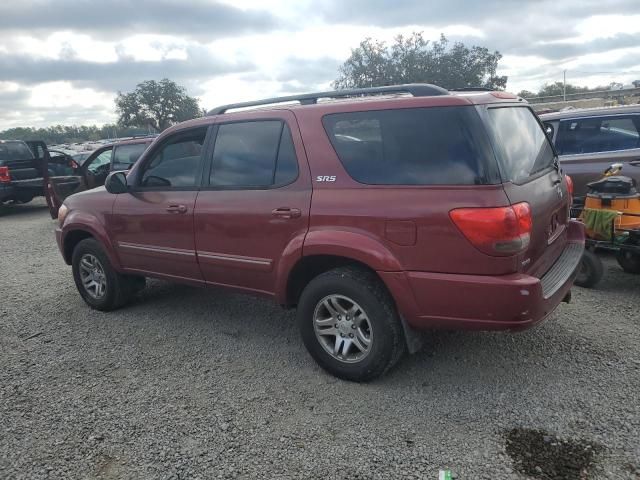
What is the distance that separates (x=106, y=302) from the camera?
→ 5027mm

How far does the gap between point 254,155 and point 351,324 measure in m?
1.42

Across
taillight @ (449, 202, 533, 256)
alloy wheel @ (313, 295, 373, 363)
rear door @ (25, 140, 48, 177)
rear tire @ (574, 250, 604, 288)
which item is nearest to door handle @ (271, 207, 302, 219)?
alloy wheel @ (313, 295, 373, 363)

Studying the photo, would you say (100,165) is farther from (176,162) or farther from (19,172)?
(176,162)

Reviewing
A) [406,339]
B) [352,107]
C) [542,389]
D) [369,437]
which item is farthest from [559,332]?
[352,107]

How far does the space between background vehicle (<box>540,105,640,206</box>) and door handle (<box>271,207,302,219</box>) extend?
3.70m

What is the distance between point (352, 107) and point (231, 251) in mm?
1405

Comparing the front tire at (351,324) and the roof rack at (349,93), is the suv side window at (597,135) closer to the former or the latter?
the roof rack at (349,93)

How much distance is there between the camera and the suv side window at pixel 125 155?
30.3 feet

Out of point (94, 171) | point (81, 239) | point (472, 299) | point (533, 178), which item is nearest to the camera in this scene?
point (472, 299)

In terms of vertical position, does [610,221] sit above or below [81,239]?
below

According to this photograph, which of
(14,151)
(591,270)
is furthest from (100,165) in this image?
(591,270)

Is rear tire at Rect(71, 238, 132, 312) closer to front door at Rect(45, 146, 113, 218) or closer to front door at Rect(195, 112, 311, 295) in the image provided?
front door at Rect(195, 112, 311, 295)

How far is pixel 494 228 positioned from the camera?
273cm

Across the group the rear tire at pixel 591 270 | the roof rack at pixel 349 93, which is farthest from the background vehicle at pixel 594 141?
the roof rack at pixel 349 93
